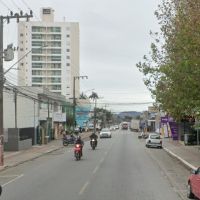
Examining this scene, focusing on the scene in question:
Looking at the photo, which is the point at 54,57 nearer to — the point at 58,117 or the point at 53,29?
the point at 53,29

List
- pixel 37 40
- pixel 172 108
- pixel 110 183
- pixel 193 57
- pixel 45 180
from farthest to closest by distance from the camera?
pixel 37 40
pixel 172 108
pixel 193 57
pixel 45 180
pixel 110 183

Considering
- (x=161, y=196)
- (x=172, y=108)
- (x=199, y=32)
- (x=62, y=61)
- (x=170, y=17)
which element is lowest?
(x=161, y=196)

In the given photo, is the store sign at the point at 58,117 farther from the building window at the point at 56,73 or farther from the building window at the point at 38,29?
the building window at the point at 56,73

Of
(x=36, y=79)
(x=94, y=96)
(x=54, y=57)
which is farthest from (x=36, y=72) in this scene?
(x=94, y=96)

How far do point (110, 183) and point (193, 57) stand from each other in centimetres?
755

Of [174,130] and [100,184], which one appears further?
[174,130]

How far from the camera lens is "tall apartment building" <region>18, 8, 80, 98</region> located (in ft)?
519

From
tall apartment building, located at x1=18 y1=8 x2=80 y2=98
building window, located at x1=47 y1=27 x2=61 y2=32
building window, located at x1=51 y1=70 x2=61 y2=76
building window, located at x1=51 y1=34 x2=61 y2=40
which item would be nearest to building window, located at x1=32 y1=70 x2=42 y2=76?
tall apartment building, located at x1=18 y1=8 x2=80 y2=98

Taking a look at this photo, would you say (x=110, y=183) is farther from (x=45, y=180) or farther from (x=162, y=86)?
(x=162, y=86)

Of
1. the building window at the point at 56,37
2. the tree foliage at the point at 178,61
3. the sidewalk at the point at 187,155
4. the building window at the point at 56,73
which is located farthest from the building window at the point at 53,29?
the tree foliage at the point at 178,61

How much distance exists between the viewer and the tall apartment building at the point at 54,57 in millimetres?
158250

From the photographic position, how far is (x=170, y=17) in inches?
1329

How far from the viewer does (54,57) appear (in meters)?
166

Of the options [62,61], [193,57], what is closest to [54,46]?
[62,61]
